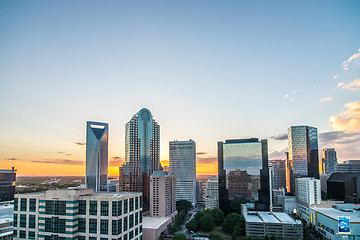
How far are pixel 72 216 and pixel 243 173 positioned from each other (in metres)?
81.8

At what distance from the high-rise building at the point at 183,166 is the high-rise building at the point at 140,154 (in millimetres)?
26392

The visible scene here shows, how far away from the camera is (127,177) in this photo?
11869cm

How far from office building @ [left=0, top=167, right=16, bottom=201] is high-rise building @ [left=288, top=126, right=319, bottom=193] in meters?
149

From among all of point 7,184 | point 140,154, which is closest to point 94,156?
point 140,154

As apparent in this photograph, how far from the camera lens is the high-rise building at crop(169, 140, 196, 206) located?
153750mm

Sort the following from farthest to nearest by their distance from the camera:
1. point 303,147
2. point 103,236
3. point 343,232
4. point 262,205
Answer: point 303,147, point 262,205, point 343,232, point 103,236

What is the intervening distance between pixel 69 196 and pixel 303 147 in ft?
471

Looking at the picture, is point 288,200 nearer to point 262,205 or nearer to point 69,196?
point 262,205

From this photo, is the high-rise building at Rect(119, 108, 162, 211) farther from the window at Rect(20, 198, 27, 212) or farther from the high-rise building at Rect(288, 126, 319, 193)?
the high-rise building at Rect(288, 126, 319, 193)

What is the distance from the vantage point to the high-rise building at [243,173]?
108m

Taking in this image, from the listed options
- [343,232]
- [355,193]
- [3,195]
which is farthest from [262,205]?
[3,195]

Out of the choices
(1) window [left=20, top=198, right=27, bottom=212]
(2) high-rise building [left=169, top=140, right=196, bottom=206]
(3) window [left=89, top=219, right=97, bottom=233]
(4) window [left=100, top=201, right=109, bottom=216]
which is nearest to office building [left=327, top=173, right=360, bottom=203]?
(2) high-rise building [left=169, top=140, right=196, bottom=206]

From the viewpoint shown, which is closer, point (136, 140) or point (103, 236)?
point (103, 236)

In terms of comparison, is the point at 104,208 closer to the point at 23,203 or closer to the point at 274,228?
the point at 23,203
